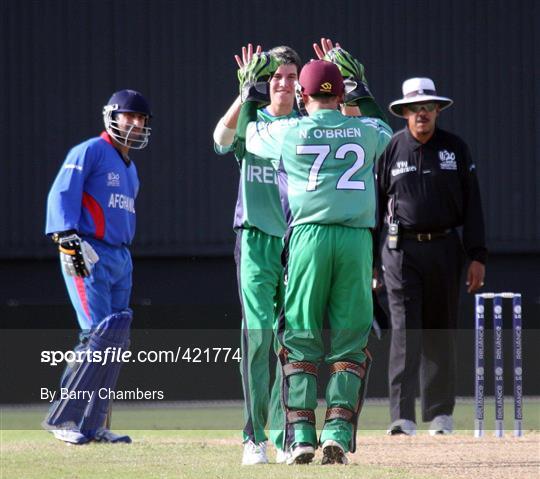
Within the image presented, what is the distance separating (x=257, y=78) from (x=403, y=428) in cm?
243

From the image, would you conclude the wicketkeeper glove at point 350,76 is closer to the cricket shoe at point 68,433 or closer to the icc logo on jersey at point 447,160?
the icc logo on jersey at point 447,160

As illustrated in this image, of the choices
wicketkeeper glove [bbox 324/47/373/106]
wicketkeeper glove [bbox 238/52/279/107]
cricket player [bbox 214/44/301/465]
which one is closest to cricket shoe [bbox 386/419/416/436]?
cricket player [bbox 214/44/301/465]

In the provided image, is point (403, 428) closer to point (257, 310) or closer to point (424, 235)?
point (424, 235)

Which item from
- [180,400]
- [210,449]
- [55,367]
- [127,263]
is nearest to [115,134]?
[127,263]

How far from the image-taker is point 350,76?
6309mm

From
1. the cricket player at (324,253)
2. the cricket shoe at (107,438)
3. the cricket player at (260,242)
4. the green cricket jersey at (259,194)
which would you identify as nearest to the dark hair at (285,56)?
the cricket player at (260,242)

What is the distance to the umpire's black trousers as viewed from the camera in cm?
780

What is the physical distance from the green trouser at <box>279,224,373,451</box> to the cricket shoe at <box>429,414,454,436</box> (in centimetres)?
190

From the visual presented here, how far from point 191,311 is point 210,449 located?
5.79 meters

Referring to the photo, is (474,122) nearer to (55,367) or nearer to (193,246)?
(193,246)

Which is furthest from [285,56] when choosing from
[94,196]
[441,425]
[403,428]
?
[441,425]

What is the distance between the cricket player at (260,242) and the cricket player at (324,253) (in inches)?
15.8

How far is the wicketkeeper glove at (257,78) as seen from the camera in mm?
6094

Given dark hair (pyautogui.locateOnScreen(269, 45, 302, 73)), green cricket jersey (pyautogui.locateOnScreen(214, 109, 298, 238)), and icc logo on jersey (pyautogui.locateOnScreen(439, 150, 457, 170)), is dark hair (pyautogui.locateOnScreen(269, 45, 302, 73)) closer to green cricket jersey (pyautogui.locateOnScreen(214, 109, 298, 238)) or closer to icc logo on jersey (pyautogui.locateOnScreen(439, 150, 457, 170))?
green cricket jersey (pyautogui.locateOnScreen(214, 109, 298, 238))
